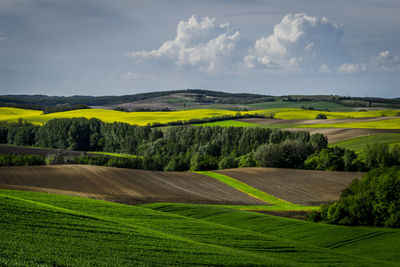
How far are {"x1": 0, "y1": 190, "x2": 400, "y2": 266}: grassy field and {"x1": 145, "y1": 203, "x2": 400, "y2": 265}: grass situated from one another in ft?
1.62

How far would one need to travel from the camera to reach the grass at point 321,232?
110ft

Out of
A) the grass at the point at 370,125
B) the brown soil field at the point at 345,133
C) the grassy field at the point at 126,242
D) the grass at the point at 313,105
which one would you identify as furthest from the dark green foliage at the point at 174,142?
the grass at the point at 313,105

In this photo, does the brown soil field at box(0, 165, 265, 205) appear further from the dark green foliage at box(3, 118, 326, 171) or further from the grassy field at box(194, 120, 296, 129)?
the grassy field at box(194, 120, 296, 129)

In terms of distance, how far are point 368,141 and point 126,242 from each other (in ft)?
251

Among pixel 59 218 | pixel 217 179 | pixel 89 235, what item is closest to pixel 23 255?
pixel 89 235

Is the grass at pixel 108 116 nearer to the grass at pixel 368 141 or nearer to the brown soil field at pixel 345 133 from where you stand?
the brown soil field at pixel 345 133

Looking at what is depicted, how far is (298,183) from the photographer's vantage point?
64.1m

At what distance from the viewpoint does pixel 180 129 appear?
117688 mm

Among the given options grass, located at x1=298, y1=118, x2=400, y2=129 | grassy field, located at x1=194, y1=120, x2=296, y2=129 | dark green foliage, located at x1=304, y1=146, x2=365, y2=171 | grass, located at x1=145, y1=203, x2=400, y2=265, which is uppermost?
grass, located at x1=298, y1=118, x2=400, y2=129

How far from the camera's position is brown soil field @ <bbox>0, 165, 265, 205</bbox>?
2009 inches

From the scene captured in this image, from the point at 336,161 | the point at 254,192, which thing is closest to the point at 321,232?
the point at 254,192

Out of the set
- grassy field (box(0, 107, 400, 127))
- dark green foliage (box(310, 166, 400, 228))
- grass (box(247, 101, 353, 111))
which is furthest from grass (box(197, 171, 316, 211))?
grass (box(247, 101, 353, 111))

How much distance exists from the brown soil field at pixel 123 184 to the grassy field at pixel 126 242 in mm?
16641

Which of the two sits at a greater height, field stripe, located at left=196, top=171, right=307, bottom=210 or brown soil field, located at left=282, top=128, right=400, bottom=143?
brown soil field, located at left=282, top=128, right=400, bottom=143
